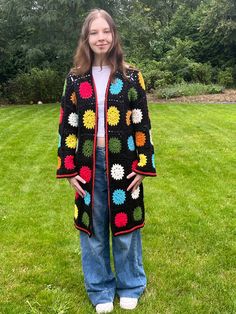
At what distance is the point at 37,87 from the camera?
1670 cm

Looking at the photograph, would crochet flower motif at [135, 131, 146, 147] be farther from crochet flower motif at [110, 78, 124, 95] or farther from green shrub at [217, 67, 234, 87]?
green shrub at [217, 67, 234, 87]

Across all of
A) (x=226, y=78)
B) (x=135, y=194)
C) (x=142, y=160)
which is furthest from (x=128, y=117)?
(x=226, y=78)

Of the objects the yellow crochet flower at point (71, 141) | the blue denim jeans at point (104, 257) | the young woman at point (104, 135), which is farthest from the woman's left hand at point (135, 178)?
the yellow crochet flower at point (71, 141)

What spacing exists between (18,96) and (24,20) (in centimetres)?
299

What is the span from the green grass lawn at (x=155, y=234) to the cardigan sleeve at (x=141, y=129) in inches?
37.9

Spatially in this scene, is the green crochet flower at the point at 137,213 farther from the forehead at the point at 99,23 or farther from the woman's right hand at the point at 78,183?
the forehead at the point at 99,23

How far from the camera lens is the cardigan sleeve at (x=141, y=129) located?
2.79 metres

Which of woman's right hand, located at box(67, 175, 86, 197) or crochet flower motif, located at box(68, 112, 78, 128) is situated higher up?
crochet flower motif, located at box(68, 112, 78, 128)

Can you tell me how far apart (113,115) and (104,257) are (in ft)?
3.16

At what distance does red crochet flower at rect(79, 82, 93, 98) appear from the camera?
9.05 feet

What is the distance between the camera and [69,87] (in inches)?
111

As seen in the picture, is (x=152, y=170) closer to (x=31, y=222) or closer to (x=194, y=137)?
(x=31, y=222)

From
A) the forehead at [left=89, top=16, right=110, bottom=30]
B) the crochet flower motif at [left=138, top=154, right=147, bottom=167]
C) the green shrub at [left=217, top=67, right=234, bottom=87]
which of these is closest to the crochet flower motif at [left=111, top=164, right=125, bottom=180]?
the crochet flower motif at [left=138, top=154, right=147, bottom=167]

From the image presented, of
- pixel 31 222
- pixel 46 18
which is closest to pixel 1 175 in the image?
pixel 31 222
